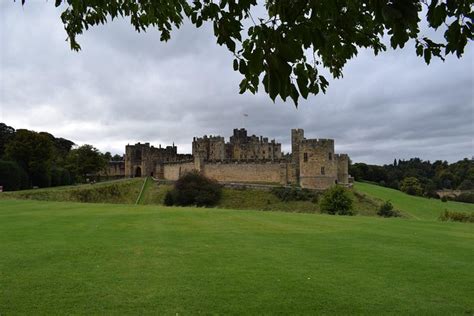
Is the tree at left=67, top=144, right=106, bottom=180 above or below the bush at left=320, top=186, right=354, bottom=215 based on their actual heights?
above

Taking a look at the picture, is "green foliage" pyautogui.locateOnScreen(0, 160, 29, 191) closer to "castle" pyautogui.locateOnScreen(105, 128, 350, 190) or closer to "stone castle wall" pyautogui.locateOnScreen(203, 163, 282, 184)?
"castle" pyautogui.locateOnScreen(105, 128, 350, 190)

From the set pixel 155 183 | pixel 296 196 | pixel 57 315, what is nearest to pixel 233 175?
pixel 155 183

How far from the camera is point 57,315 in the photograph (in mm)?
5469

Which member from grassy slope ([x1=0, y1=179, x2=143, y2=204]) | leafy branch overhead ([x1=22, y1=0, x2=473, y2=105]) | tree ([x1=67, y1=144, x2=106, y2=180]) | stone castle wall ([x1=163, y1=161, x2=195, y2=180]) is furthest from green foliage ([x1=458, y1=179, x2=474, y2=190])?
leafy branch overhead ([x1=22, y1=0, x2=473, y2=105])

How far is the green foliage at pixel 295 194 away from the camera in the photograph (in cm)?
4584

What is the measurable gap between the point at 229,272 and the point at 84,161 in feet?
216

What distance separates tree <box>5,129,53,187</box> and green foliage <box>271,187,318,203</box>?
28293 millimetres

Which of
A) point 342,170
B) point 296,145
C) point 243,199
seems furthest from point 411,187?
point 243,199

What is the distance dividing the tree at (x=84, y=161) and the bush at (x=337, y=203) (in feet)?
148

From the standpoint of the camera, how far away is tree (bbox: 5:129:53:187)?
52.9 metres

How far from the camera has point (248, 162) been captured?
5909 cm

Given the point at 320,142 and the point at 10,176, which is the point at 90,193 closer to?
the point at 10,176

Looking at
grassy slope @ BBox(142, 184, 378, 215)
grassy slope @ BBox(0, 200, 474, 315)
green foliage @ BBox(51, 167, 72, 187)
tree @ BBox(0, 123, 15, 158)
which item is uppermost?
tree @ BBox(0, 123, 15, 158)

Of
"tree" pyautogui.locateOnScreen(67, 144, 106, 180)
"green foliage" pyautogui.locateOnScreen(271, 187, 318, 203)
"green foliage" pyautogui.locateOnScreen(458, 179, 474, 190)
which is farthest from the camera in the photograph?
"green foliage" pyautogui.locateOnScreen(458, 179, 474, 190)
